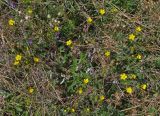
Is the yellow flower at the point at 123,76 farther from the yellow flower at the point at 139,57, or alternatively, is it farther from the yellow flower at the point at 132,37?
the yellow flower at the point at 132,37

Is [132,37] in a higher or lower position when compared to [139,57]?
higher

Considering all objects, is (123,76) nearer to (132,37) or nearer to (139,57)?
(139,57)

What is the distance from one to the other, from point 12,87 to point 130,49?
3.42 feet

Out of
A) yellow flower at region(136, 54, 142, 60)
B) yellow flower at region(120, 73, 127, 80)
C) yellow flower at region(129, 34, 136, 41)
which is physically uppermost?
yellow flower at region(129, 34, 136, 41)

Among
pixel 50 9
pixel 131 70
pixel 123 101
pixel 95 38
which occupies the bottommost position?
pixel 123 101

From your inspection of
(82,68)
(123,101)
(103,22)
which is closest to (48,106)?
(82,68)

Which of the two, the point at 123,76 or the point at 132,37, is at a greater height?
the point at 132,37

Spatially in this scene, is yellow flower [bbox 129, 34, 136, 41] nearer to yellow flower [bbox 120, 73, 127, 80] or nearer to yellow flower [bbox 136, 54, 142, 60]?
yellow flower [bbox 136, 54, 142, 60]

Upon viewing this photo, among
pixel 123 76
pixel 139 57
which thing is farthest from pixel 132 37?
pixel 123 76

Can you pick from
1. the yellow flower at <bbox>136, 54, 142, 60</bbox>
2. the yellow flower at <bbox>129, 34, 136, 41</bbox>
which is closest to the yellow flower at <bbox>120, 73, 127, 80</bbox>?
the yellow flower at <bbox>136, 54, 142, 60</bbox>

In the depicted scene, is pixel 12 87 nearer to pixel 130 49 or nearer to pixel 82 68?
pixel 82 68

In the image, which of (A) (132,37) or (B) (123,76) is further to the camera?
(A) (132,37)

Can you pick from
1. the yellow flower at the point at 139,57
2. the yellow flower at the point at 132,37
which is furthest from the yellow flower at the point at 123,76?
the yellow flower at the point at 132,37

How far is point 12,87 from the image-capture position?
3.41 metres
